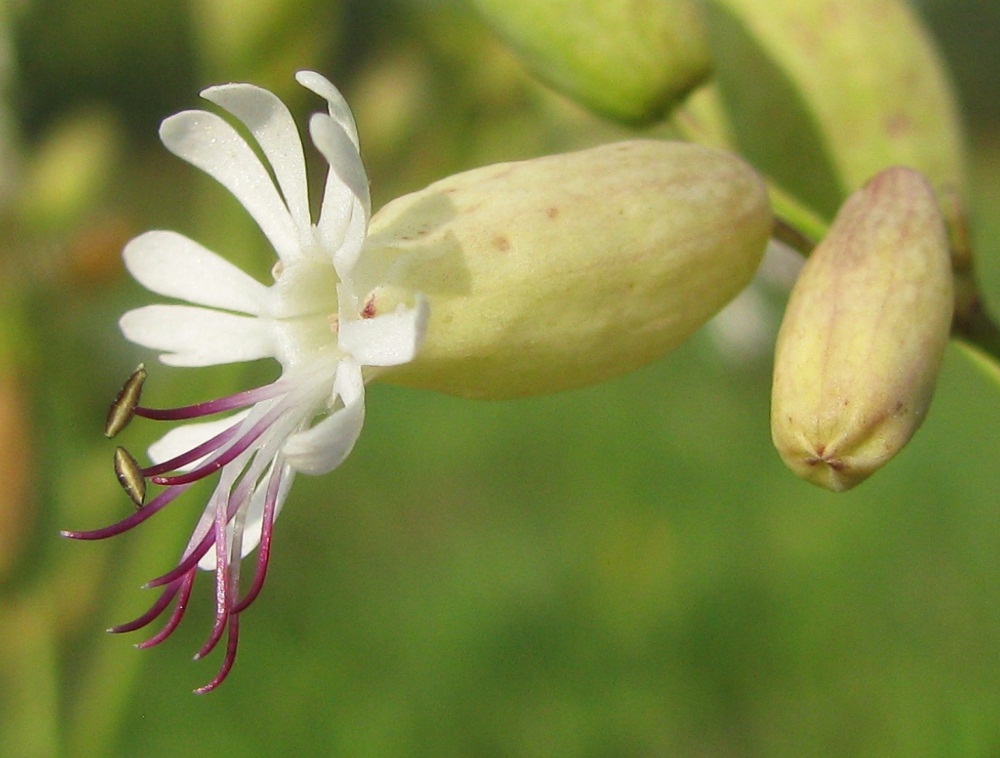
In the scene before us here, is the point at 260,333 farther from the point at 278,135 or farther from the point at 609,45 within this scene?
the point at 609,45

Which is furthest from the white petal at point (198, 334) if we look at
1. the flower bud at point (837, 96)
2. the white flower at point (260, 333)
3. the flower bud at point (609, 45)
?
the flower bud at point (837, 96)

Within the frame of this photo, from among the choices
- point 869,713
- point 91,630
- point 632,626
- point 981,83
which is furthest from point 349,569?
point 981,83

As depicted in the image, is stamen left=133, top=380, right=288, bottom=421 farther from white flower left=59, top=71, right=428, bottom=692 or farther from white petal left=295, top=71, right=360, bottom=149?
white petal left=295, top=71, right=360, bottom=149

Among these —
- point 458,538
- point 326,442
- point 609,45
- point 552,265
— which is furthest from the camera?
→ point 458,538

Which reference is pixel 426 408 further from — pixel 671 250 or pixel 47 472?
pixel 671 250

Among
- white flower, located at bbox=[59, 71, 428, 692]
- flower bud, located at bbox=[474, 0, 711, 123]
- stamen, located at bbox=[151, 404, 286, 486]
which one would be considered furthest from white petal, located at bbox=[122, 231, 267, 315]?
flower bud, located at bbox=[474, 0, 711, 123]

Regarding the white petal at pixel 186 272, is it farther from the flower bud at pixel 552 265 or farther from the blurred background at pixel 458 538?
the blurred background at pixel 458 538

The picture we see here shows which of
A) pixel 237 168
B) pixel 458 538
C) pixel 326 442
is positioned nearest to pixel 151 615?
pixel 326 442
